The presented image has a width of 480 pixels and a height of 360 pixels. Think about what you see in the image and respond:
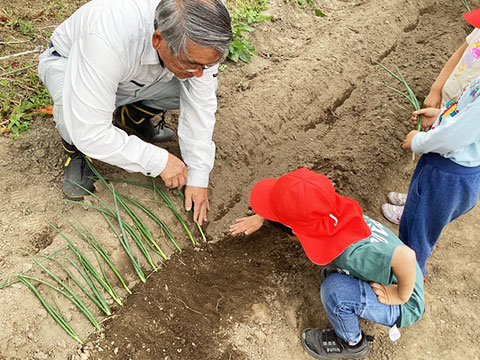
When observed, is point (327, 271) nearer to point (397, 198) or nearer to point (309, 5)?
point (397, 198)

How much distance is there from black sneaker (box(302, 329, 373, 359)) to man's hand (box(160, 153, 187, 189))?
0.95 metres

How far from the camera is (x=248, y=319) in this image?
1912 millimetres

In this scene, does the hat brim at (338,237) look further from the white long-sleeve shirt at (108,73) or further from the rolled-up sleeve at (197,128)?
the white long-sleeve shirt at (108,73)

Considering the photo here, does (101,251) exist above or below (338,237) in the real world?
below

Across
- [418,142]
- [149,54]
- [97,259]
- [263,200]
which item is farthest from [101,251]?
[418,142]

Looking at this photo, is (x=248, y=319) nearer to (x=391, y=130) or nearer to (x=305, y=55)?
(x=391, y=130)

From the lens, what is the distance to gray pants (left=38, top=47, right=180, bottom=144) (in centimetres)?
203

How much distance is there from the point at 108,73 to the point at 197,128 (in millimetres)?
538

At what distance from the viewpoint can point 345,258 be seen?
169 cm

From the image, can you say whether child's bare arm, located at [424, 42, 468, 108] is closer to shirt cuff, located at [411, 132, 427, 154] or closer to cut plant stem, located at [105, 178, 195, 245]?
shirt cuff, located at [411, 132, 427, 154]

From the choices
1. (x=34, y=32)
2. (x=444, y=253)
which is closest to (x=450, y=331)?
(x=444, y=253)

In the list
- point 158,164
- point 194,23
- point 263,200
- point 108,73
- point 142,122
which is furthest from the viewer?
point 142,122

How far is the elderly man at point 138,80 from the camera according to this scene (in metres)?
1.54

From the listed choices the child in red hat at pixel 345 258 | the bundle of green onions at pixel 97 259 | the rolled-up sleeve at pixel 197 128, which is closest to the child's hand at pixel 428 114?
the child in red hat at pixel 345 258
